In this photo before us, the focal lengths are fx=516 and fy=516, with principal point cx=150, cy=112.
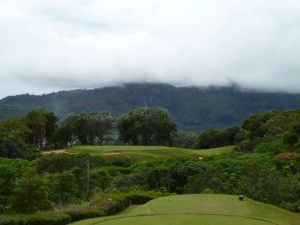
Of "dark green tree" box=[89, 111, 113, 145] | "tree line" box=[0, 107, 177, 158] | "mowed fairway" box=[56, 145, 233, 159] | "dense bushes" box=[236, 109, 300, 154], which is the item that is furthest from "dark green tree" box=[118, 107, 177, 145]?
"mowed fairway" box=[56, 145, 233, 159]

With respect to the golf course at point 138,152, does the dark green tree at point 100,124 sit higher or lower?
higher

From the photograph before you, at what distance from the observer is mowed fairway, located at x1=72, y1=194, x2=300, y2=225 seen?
17.8 m

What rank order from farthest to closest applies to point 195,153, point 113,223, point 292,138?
point 195,153
point 292,138
point 113,223

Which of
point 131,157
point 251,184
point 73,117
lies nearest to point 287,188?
point 251,184

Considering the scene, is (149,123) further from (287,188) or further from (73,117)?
(287,188)

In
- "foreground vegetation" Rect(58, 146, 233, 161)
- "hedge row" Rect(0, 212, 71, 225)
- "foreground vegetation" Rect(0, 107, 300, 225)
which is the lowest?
"foreground vegetation" Rect(58, 146, 233, 161)

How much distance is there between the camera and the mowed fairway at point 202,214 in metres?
17.8

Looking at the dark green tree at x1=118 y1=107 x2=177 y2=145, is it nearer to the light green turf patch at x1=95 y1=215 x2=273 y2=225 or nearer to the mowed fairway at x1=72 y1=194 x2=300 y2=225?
the mowed fairway at x1=72 y1=194 x2=300 y2=225

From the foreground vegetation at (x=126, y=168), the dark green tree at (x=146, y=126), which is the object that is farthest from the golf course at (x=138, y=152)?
the dark green tree at (x=146, y=126)

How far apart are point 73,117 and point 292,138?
65.7 metres

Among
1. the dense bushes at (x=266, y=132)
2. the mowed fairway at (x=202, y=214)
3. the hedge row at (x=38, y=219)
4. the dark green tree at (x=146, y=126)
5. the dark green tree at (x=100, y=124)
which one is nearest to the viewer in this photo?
the hedge row at (x=38, y=219)

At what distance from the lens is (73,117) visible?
3452 inches

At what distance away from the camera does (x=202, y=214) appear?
19578 mm

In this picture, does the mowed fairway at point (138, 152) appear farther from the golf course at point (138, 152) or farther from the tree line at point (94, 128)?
the tree line at point (94, 128)
